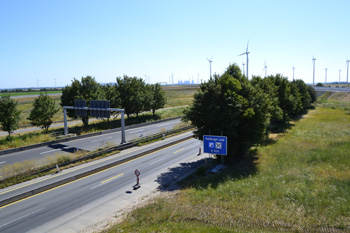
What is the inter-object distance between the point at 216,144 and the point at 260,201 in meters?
8.15

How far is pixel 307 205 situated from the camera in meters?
13.3

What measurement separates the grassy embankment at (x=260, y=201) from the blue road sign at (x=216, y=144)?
79.1 inches

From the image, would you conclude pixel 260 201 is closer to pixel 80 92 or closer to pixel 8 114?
pixel 8 114

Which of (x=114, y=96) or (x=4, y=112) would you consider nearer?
(x=4, y=112)

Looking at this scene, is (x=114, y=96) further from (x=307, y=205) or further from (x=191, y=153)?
(x=307, y=205)

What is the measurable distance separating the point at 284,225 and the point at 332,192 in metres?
5.86

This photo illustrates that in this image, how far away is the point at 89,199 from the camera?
17.2 m

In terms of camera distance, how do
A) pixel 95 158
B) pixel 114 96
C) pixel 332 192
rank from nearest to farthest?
pixel 332 192, pixel 95 158, pixel 114 96

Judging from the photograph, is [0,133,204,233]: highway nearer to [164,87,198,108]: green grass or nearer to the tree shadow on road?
the tree shadow on road

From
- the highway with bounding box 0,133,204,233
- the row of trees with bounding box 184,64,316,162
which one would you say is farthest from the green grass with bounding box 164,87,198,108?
the highway with bounding box 0,133,204,233

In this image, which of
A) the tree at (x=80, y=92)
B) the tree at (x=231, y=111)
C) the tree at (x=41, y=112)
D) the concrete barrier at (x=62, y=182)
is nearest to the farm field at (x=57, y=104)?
the tree at (x=80, y=92)

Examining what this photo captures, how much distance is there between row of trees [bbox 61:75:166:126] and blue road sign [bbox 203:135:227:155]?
2871cm

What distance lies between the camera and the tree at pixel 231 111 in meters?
22.2

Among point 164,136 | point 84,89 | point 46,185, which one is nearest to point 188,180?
point 46,185
